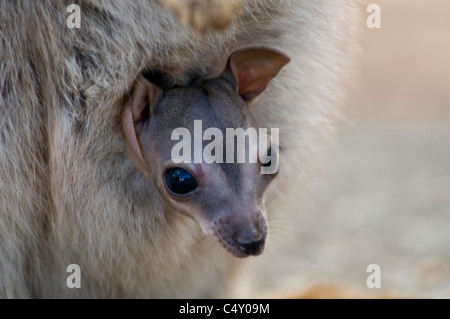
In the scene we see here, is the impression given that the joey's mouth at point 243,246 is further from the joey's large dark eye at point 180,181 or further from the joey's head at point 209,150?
the joey's large dark eye at point 180,181

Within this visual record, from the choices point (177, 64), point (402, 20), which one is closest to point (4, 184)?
point (177, 64)

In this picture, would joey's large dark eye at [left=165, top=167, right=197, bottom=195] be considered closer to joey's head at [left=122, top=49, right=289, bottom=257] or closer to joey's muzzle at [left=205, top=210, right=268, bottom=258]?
joey's head at [left=122, top=49, right=289, bottom=257]

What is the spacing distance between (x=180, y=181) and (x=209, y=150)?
0.10 m

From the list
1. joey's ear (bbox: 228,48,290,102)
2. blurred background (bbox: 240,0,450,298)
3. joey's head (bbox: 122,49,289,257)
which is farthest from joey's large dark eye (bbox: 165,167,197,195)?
blurred background (bbox: 240,0,450,298)

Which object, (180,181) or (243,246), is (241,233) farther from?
(180,181)

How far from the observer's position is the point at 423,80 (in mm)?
5883

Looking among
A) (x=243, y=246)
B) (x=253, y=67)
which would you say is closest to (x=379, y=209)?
(x=253, y=67)

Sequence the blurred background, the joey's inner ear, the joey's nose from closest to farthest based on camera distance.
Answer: the joey's nose → the joey's inner ear → the blurred background

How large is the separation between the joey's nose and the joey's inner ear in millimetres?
352

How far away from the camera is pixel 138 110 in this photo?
84.4 inches

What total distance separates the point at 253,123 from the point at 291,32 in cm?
32

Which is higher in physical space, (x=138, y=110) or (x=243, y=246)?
(x=138, y=110)

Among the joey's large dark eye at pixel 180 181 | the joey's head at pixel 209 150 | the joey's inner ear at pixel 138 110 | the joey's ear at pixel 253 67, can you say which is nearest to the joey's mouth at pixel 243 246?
the joey's head at pixel 209 150

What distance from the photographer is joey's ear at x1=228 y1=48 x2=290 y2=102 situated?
7.25 feet
